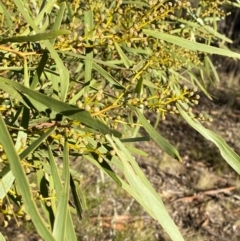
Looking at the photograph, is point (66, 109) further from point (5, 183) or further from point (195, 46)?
point (195, 46)

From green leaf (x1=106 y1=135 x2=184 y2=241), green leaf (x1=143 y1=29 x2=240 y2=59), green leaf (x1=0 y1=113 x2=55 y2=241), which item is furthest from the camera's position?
green leaf (x1=143 y1=29 x2=240 y2=59)

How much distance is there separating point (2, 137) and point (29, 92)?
11cm

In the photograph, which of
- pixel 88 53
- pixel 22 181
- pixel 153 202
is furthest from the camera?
pixel 88 53

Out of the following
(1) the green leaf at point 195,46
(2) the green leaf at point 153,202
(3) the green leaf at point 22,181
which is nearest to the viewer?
(3) the green leaf at point 22,181

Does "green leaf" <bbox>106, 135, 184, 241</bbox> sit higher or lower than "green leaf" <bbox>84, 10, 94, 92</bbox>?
lower

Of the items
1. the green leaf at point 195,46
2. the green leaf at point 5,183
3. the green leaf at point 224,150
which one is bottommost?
the green leaf at point 5,183

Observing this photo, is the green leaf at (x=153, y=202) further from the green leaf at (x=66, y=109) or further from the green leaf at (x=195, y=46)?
the green leaf at (x=195, y=46)

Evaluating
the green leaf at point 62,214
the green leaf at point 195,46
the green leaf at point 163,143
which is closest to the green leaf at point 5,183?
the green leaf at point 62,214

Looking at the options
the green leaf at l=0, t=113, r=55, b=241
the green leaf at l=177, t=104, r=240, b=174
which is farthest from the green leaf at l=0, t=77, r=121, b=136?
the green leaf at l=177, t=104, r=240, b=174

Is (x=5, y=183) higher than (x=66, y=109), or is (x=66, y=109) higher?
(x=66, y=109)

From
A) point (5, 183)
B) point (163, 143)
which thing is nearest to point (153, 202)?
point (163, 143)

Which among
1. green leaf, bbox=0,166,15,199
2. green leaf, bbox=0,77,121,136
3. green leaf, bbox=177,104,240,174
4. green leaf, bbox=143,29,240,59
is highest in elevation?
green leaf, bbox=143,29,240,59

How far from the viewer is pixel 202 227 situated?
351cm

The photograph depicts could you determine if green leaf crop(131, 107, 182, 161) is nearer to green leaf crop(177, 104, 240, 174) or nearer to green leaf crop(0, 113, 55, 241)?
green leaf crop(177, 104, 240, 174)
